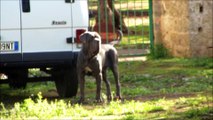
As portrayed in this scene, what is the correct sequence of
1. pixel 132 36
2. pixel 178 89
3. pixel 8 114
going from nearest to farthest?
pixel 8 114 → pixel 178 89 → pixel 132 36

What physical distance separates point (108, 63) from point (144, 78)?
3.39 m

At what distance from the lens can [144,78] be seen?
14.9 meters

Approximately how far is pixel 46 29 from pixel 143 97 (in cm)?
184

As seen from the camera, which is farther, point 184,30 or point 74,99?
point 184,30

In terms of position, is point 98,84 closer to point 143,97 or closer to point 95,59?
point 95,59

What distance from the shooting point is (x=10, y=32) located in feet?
37.9

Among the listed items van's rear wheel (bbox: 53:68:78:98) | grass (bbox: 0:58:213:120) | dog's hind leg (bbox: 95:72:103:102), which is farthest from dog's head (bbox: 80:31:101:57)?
van's rear wheel (bbox: 53:68:78:98)

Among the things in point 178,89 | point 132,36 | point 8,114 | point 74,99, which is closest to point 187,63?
point 178,89

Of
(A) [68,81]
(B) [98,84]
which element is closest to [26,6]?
(A) [68,81]

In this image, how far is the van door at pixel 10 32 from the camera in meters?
11.5

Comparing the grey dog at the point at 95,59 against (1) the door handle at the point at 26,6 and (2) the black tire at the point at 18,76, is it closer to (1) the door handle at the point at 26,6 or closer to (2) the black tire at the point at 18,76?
(1) the door handle at the point at 26,6

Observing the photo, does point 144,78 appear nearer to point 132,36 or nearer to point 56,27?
point 56,27

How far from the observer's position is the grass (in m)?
9.68

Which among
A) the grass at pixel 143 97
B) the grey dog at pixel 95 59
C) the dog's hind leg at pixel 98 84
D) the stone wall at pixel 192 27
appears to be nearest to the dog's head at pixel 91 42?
the grey dog at pixel 95 59
